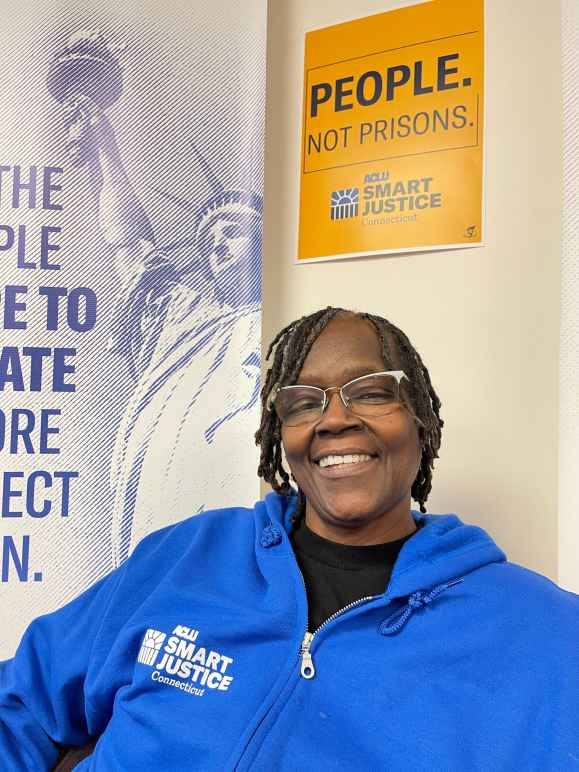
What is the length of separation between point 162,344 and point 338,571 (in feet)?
2.50

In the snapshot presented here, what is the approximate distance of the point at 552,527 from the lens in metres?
1.54

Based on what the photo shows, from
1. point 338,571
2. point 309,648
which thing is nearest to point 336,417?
point 338,571

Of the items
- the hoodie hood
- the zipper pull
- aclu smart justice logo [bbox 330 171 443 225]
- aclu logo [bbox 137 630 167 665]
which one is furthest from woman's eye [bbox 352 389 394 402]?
aclu smart justice logo [bbox 330 171 443 225]

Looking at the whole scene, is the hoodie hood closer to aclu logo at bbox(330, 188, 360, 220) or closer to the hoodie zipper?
the hoodie zipper

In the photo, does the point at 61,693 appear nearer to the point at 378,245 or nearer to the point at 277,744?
the point at 277,744

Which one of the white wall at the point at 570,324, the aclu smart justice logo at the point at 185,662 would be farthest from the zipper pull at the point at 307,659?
the white wall at the point at 570,324

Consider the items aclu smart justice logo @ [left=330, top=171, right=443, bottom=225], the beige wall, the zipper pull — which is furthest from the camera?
aclu smart justice logo @ [left=330, top=171, right=443, bottom=225]

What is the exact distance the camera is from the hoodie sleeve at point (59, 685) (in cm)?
127

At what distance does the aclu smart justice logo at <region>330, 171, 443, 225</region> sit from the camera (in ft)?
5.60

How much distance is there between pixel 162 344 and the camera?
1797 millimetres

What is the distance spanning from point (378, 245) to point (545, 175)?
1.27 ft

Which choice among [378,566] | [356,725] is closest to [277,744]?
[356,725]

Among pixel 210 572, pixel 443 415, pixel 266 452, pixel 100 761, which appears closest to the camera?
pixel 100 761

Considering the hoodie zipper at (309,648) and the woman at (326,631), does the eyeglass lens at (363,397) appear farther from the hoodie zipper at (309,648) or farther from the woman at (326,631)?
the hoodie zipper at (309,648)
